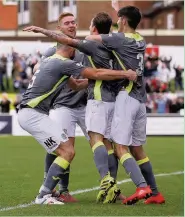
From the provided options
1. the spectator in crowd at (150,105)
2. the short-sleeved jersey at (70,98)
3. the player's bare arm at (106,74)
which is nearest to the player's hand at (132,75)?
the player's bare arm at (106,74)

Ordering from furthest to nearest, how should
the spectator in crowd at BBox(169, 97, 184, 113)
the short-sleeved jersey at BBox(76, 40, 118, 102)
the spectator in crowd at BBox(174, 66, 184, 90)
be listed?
the spectator in crowd at BBox(174, 66, 184, 90)
the spectator in crowd at BBox(169, 97, 184, 113)
the short-sleeved jersey at BBox(76, 40, 118, 102)

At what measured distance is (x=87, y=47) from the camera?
10023 millimetres

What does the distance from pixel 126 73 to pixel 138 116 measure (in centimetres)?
67

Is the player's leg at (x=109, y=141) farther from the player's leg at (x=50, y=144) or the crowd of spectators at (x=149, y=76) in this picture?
the crowd of spectators at (x=149, y=76)

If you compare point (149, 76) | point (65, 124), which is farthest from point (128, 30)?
point (149, 76)

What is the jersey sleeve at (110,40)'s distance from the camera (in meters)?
9.96

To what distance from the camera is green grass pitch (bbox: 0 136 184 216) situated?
942 cm

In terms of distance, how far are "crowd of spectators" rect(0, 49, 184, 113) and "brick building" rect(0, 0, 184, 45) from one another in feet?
18.0

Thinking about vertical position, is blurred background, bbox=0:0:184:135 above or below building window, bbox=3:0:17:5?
below

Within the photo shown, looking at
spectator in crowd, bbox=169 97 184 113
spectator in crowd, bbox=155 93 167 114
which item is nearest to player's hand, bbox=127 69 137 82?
spectator in crowd, bbox=169 97 184 113

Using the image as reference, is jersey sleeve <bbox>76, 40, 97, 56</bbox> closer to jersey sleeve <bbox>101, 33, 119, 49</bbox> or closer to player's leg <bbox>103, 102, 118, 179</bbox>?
jersey sleeve <bbox>101, 33, 119, 49</bbox>

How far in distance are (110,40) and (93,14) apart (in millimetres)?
35635

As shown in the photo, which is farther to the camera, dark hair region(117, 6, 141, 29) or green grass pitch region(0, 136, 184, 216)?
dark hair region(117, 6, 141, 29)

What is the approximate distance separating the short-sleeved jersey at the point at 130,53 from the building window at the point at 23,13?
3738 cm
